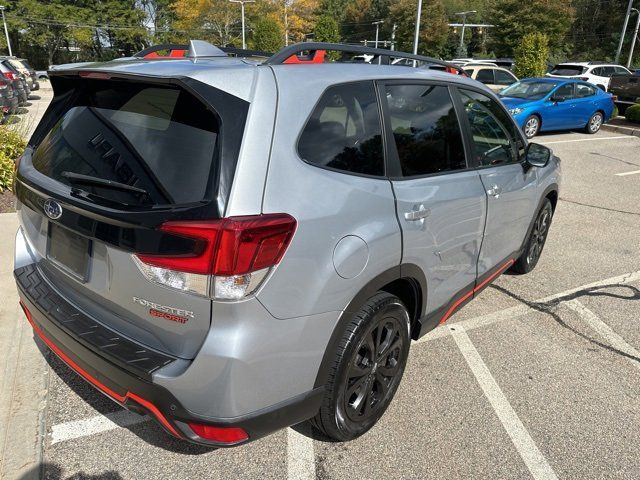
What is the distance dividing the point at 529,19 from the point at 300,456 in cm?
5064

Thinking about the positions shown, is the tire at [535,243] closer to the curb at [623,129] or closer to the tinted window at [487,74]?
the curb at [623,129]

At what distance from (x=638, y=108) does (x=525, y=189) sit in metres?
14.7

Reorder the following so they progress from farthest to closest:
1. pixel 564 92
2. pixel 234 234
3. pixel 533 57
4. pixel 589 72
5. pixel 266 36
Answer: pixel 266 36, pixel 533 57, pixel 589 72, pixel 564 92, pixel 234 234

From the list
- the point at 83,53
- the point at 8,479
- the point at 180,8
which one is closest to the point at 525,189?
the point at 8,479

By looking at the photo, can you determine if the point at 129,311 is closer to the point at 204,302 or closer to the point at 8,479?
the point at 204,302

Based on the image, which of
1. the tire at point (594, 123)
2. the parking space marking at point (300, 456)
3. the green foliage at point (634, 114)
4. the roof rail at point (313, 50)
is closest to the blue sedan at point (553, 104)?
the tire at point (594, 123)

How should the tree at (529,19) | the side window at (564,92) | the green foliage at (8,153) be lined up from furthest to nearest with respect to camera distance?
Result: the tree at (529,19) < the side window at (564,92) < the green foliage at (8,153)

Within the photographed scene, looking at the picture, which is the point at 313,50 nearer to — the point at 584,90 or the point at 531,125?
the point at 531,125

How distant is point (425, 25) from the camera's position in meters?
56.7

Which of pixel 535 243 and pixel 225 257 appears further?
pixel 535 243

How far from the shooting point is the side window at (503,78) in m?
18.2

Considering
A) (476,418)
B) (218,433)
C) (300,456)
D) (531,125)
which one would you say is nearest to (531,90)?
(531,125)

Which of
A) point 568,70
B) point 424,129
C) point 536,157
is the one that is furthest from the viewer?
point 568,70

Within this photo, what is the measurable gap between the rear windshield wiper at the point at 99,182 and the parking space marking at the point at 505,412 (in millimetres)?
2254
